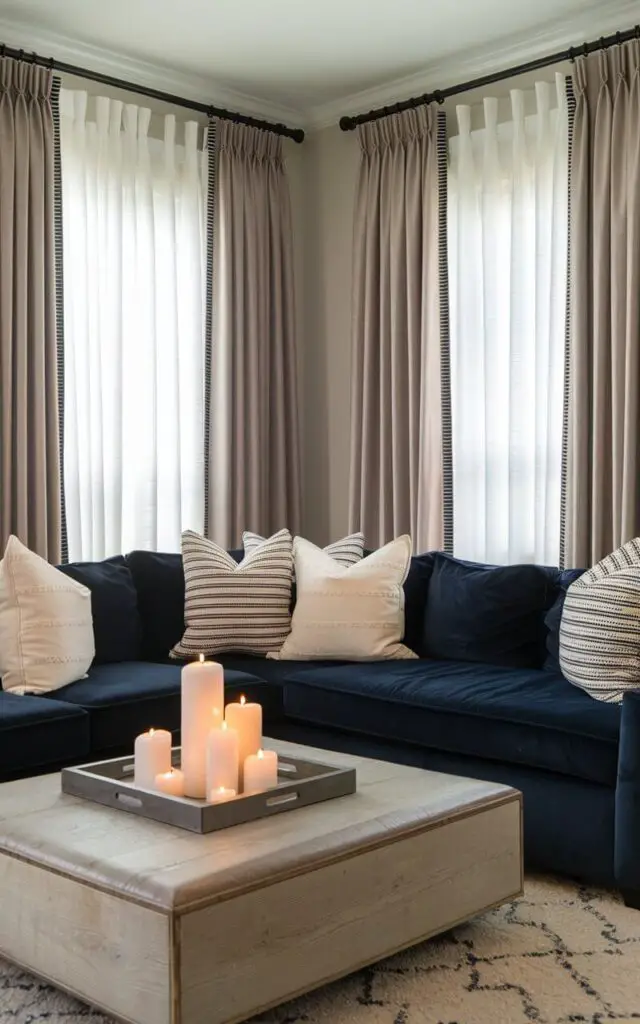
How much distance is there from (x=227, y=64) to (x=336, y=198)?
0.89 metres

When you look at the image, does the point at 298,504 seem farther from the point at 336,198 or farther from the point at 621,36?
the point at 621,36

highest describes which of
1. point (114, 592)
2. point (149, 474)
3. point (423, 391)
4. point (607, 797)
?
point (423, 391)

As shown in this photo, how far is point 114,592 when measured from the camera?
4051 mm

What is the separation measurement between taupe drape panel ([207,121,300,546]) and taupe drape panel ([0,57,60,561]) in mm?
934

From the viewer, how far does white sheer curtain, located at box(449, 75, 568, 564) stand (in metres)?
4.63

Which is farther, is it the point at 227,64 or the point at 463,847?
the point at 227,64

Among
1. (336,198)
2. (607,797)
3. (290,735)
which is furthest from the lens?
(336,198)

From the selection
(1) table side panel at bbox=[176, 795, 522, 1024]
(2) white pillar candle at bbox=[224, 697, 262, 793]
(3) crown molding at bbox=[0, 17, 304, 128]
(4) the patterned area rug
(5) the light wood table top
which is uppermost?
(3) crown molding at bbox=[0, 17, 304, 128]

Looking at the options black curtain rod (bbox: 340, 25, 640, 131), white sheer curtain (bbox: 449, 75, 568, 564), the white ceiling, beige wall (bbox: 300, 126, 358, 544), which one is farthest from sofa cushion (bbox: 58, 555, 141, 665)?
black curtain rod (bbox: 340, 25, 640, 131)

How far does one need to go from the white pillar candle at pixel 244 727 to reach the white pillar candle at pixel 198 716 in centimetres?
4

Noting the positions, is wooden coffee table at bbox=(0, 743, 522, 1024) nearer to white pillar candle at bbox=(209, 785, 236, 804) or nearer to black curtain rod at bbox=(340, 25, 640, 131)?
white pillar candle at bbox=(209, 785, 236, 804)

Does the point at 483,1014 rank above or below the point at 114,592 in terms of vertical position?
below

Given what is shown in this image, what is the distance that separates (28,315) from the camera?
4.54 meters

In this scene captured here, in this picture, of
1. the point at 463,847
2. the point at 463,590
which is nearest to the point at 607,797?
the point at 463,847
